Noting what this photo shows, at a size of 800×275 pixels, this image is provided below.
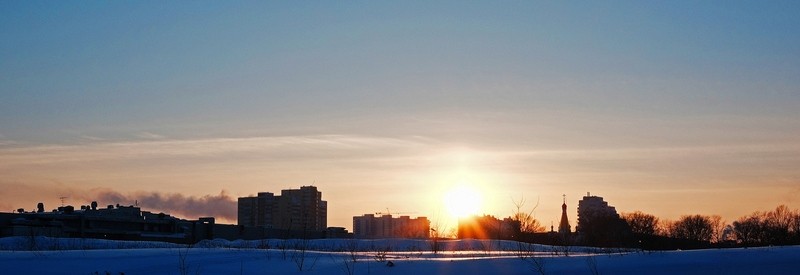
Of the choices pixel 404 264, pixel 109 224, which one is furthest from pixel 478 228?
pixel 404 264

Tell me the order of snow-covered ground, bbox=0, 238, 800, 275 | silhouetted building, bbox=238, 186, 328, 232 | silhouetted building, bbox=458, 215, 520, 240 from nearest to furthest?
snow-covered ground, bbox=0, 238, 800, 275
silhouetted building, bbox=458, 215, 520, 240
silhouetted building, bbox=238, 186, 328, 232

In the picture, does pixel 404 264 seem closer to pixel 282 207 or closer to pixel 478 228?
pixel 478 228

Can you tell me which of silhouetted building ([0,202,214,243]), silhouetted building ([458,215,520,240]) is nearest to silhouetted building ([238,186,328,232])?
silhouetted building ([0,202,214,243])

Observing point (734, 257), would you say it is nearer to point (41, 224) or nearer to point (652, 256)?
point (652, 256)

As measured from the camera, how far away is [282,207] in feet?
553

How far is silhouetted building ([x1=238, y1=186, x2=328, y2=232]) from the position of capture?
542 ft

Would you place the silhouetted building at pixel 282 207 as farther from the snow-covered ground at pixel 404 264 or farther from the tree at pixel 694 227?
the snow-covered ground at pixel 404 264

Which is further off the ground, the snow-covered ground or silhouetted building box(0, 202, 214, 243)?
silhouetted building box(0, 202, 214, 243)

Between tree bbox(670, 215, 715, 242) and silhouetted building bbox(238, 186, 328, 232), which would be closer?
tree bbox(670, 215, 715, 242)

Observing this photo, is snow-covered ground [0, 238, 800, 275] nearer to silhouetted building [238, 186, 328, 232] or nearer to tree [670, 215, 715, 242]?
tree [670, 215, 715, 242]

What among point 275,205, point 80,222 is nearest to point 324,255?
point 80,222

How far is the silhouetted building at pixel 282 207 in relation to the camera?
165125mm

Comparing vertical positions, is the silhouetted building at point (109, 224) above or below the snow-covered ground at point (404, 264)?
above

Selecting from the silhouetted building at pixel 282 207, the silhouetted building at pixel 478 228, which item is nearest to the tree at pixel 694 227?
the silhouetted building at pixel 478 228
